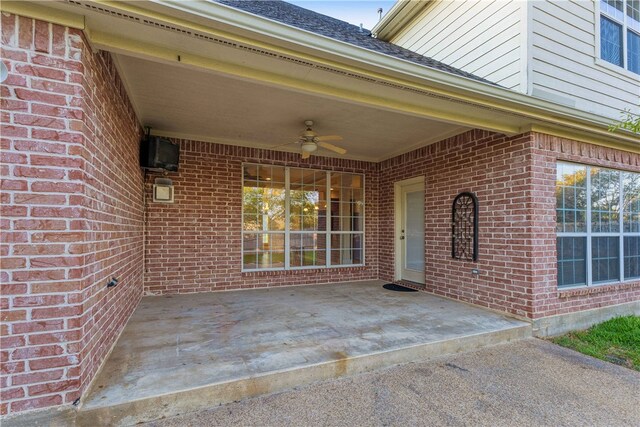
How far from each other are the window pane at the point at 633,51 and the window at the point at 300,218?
15.3ft

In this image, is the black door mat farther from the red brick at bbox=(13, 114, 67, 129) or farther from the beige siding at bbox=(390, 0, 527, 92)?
the red brick at bbox=(13, 114, 67, 129)

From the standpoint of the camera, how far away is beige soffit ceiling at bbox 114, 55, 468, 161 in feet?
9.93

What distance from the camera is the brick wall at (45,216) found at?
1.67 m

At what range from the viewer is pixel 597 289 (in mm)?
4148

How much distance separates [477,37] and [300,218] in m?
4.04

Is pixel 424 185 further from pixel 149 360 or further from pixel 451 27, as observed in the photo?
pixel 149 360

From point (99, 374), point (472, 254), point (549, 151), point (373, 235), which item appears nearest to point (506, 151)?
point (549, 151)

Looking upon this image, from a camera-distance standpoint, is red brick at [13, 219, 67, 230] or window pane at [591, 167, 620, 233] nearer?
red brick at [13, 219, 67, 230]

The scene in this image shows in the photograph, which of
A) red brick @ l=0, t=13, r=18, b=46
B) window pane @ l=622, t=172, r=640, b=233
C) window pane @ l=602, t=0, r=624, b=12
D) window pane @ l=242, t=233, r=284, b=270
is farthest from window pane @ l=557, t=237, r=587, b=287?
red brick @ l=0, t=13, r=18, b=46

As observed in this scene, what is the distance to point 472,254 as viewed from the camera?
4293mm

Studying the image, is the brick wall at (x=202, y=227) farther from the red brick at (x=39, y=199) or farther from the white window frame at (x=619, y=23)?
the white window frame at (x=619, y=23)

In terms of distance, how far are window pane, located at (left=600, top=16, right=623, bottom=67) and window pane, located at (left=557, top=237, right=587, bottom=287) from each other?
9.46ft

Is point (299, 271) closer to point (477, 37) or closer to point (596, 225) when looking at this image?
point (596, 225)

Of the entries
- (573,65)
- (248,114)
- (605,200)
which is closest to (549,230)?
Answer: (605,200)
